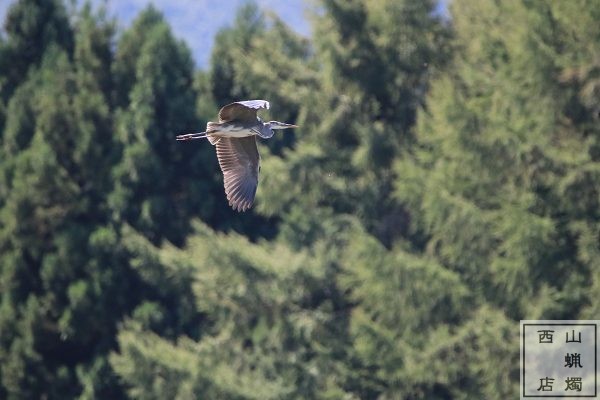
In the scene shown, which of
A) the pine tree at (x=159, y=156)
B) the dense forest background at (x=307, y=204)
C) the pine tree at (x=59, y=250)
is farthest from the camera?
the pine tree at (x=159, y=156)

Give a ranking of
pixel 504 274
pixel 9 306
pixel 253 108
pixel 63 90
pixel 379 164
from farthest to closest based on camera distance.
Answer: pixel 63 90, pixel 9 306, pixel 379 164, pixel 504 274, pixel 253 108

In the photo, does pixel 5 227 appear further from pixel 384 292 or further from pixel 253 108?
pixel 253 108

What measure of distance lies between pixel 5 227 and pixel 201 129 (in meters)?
3.10

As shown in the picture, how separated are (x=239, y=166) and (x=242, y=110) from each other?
3.73ft

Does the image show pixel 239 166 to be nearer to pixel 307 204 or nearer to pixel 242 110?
pixel 242 110

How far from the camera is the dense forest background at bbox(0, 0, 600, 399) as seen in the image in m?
18.3

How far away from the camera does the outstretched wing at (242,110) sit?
33.7ft

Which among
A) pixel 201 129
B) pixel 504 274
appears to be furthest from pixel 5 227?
pixel 504 274

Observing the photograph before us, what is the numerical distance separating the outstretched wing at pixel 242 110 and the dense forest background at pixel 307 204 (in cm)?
698

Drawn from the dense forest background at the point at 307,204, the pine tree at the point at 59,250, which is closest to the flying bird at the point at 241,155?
the dense forest background at the point at 307,204

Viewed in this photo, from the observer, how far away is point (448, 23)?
20.8m

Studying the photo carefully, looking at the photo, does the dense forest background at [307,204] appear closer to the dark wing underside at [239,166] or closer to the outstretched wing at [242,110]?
the dark wing underside at [239,166]

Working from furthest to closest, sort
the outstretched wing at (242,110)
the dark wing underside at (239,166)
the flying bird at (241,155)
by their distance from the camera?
the dark wing underside at (239,166)
the flying bird at (241,155)
the outstretched wing at (242,110)

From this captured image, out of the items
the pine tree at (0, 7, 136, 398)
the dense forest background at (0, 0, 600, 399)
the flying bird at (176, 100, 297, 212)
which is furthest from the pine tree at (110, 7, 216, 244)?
the flying bird at (176, 100, 297, 212)
